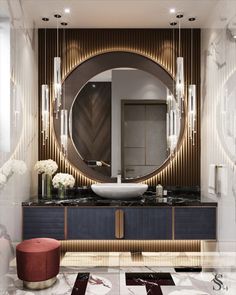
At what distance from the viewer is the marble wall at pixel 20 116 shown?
9.56ft

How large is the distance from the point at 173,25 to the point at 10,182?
2537 millimetres

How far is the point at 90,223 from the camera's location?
3.38 metres

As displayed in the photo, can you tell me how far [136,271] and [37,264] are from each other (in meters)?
1.05

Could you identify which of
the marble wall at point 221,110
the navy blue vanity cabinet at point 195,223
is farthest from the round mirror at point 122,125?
the navy blue vanity cabinet at point 195,223

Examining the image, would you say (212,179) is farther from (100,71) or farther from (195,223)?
(100,71)

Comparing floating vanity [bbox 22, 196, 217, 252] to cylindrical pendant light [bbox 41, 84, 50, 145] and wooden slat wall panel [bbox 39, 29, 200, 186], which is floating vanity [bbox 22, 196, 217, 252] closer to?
wooden slat wall panel [bbox 39, 29, 200, 186]

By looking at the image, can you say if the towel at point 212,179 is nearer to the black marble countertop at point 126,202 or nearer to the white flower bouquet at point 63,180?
the black marble countertop at point 126,202

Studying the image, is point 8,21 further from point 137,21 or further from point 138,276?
point 138,276

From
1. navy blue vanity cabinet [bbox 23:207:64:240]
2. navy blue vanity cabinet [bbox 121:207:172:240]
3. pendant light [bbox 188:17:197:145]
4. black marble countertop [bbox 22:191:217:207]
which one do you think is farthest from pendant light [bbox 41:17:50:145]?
pendant light [bbox 188:17:197:145]

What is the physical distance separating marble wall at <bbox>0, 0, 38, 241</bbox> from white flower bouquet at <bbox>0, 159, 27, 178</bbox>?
4cm

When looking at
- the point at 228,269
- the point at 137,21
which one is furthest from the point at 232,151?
the point at 137,21

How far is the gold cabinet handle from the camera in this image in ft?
11.0

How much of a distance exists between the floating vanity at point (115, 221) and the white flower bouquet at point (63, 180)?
0.36 m

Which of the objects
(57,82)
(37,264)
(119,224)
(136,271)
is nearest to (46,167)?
(57,82)
